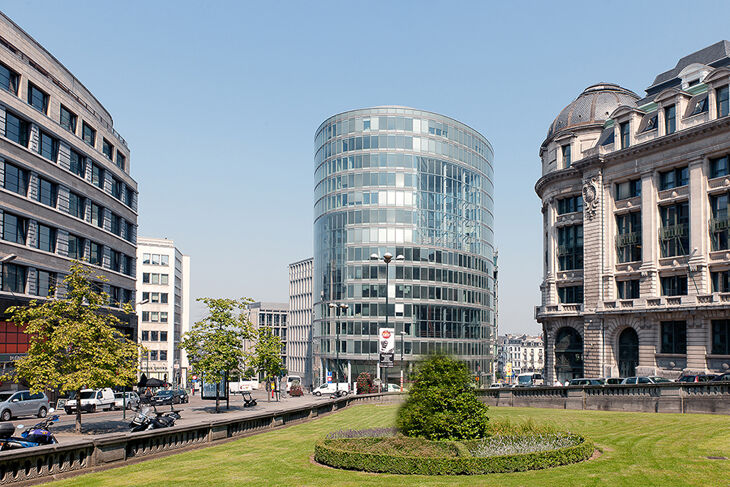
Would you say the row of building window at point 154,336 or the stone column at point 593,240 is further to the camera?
the row of building window at point 154,336

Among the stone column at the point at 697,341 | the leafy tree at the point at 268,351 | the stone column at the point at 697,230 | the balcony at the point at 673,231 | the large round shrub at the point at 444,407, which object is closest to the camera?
the large round shrub at the point at 444,407

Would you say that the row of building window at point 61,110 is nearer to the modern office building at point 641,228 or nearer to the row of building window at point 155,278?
the modern office building at point 641,228

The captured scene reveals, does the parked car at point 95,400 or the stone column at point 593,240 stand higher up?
the stone column at point 593,240

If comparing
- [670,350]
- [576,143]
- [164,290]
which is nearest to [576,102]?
[576,143]

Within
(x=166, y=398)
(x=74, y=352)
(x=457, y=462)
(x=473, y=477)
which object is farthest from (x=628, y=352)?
(x=473, y=477)

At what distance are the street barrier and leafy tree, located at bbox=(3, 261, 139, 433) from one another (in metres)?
10.2

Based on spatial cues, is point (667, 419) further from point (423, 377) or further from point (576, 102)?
point (576, 102)

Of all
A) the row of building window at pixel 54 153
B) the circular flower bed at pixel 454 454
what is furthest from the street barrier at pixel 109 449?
the row of building window at pixel 54 153

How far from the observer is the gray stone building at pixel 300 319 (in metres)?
181

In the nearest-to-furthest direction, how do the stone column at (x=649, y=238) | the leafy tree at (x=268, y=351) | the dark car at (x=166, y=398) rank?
the leafy tree at (x=268, y=351)
the dark car at (x=166, y=398)
the stone column at (x=649, y=238)

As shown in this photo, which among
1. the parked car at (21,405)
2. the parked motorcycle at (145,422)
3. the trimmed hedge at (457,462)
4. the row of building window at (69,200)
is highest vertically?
the row of building window at (69,200)

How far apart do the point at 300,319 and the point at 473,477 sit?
173 m

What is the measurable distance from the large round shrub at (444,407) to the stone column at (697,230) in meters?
40.8

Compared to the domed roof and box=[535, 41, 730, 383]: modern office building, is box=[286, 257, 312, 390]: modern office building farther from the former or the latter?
the domed roof
